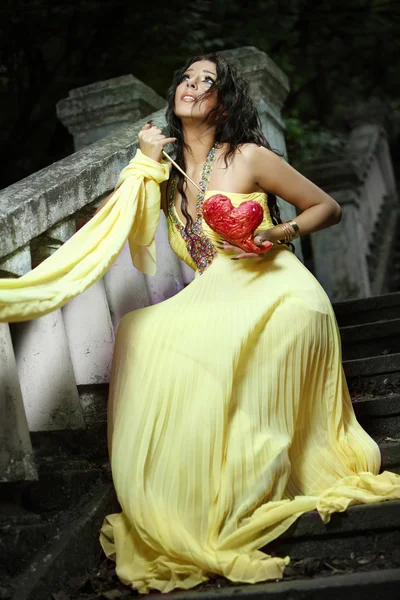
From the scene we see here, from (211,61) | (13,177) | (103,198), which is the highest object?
(211,61)

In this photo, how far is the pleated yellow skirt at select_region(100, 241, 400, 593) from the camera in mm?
2764

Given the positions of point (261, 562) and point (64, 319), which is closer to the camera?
point (261, 562)

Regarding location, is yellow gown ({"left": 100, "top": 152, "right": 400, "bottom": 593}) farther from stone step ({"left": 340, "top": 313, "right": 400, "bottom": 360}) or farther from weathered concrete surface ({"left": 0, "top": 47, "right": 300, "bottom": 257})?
stone step ({"left": 340, "top": 313, "right": 400, "bottom": 360})

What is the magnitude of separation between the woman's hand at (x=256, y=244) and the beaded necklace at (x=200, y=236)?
3.1 inches

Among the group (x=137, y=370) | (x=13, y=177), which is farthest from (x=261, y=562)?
(x=13, y=177)

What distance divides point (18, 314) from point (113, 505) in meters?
0.87

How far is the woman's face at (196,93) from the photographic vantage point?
3518mm

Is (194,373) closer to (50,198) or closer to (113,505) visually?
(113,505)

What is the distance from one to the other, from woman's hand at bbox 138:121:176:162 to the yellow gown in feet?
1.57

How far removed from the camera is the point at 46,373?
3.16 metres

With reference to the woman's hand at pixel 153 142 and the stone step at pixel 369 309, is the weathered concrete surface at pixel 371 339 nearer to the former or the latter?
the stone step at pixel 369 309

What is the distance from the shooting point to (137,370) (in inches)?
120

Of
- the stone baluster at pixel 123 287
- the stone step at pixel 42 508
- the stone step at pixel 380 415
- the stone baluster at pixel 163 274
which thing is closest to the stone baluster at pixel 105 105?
the stone baluster at pixel 163 274

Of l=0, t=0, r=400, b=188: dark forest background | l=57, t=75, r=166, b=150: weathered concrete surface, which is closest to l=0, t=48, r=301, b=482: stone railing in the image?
l=57, t=75, r=166, b=150: weathered concrete surface
